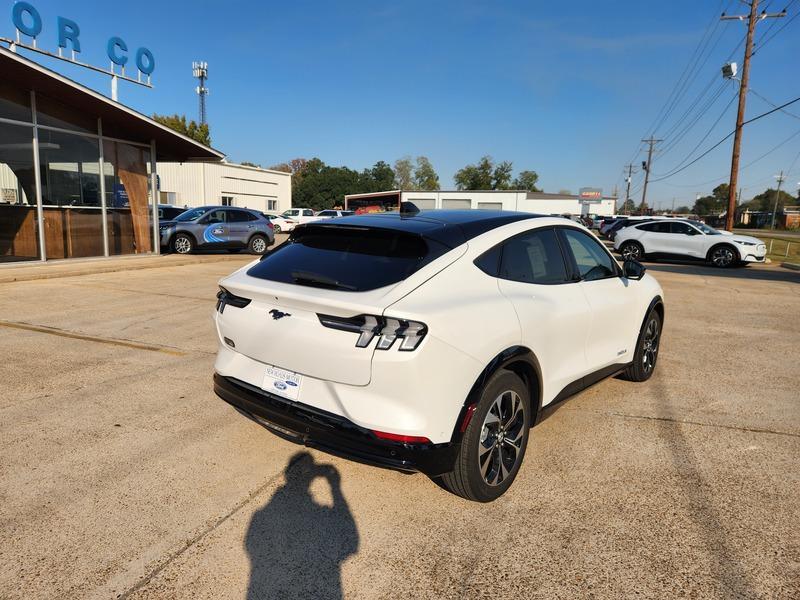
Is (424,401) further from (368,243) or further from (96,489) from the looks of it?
(96,489)

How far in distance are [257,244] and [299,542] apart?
54.7 ft

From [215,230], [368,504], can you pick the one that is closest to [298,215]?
[215,230]

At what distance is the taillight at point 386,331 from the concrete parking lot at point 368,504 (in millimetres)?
1005

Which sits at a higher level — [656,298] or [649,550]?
[656,298]

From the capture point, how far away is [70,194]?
42.0 feet

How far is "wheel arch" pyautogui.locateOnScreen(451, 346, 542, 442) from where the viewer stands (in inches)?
107

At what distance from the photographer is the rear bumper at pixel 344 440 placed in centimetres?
260

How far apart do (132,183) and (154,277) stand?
418cm

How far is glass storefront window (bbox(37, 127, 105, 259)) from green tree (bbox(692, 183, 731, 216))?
145526 millimetres

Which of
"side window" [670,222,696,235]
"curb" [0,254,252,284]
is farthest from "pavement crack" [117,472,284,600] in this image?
"side window" [670,222,696,235]

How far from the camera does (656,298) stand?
5164 millimetres

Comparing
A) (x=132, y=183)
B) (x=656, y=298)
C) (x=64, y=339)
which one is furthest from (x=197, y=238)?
(x=656, y=298)

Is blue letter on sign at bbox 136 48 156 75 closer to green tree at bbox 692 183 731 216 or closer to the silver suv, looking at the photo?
the silver suv

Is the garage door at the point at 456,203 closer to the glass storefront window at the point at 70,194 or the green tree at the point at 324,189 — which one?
the green tree at the point at 324,189
